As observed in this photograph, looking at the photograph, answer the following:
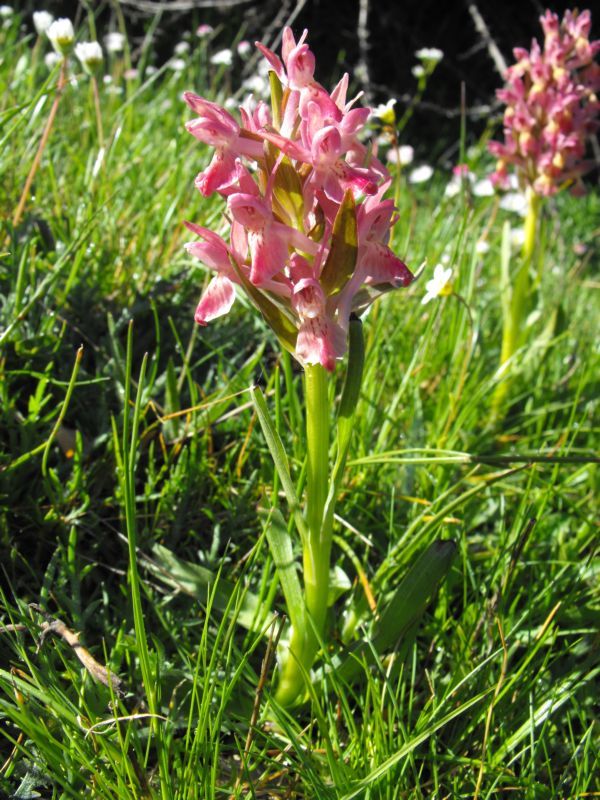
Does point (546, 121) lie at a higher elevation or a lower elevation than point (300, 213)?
lower

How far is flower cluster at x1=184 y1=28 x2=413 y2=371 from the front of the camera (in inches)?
29.1

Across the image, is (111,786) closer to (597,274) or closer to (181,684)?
(181,684)

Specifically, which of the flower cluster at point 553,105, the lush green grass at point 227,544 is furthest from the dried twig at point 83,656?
the flower cluster at point 553,105

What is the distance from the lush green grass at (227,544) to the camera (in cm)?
79

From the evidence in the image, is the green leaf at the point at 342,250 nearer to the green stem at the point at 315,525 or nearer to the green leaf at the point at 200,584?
the green stem at the point at 315,525

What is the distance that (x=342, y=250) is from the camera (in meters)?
0.74

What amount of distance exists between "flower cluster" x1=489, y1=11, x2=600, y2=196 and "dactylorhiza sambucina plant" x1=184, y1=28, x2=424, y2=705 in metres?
1.08

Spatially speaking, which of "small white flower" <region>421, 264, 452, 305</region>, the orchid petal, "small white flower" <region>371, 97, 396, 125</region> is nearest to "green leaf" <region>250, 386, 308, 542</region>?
the orchid petal

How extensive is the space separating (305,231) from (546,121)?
1.23 metres

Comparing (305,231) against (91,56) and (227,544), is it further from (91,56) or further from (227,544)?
(91,56)

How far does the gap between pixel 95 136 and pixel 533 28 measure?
393cm

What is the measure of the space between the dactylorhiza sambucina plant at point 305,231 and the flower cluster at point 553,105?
1.08 meters

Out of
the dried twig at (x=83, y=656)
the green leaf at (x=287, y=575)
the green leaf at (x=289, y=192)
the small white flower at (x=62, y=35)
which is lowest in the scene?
the green leaf at (x=287, y=575)

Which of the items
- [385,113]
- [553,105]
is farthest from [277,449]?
[553,105]
